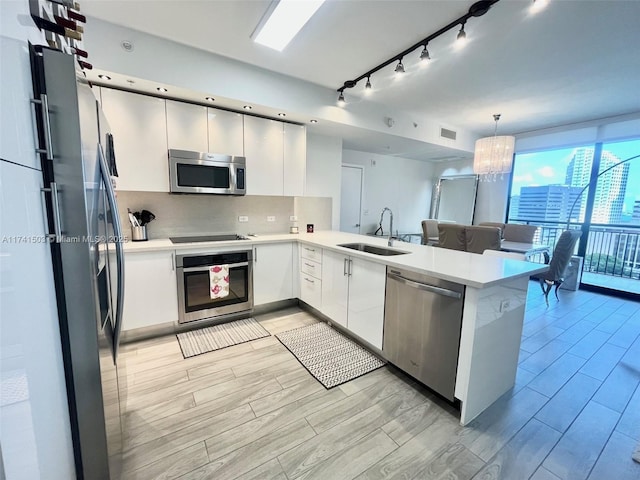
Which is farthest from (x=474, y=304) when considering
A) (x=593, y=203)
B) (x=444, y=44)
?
(x=593, y=203)

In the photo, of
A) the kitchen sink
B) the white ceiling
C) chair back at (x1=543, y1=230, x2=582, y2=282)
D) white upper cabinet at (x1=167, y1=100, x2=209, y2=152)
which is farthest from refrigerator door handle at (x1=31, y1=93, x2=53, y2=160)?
chair back at (x1=543, y1=230, x2=582, y2=282)

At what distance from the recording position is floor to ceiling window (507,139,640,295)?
→ 4.14m

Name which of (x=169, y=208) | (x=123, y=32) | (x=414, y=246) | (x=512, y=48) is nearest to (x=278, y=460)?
(x=414, y=246)

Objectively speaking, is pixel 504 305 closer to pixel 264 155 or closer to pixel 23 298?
pixel 23 298

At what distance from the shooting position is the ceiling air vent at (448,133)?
457cm

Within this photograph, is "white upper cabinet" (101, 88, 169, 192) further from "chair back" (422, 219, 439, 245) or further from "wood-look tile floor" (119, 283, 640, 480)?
"chair back" (422, 219, 439, 245)

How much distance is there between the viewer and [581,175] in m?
4.51

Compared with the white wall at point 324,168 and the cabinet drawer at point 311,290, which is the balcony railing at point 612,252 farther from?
the cabinet drawer at point 311,290

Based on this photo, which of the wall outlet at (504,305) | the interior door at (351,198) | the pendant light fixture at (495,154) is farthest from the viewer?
the interior door at (351,198)

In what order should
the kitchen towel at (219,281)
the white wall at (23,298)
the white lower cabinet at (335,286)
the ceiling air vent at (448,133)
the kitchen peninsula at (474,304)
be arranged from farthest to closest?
the ceiling air vent at (448,133)
the kitchen towel at (219,281)
the white lower cabinet at (335,286)
the kitchen peninsula at (474,304)
the white wall at (23,298)

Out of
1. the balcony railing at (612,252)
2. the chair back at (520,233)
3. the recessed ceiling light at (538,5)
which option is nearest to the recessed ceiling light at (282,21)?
the recessed ceiling light at (538,5)

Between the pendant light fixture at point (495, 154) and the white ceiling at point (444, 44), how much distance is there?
1.66 ft

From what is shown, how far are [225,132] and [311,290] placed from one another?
205 centimetres

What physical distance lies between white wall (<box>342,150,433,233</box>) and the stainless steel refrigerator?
4.57 meters
